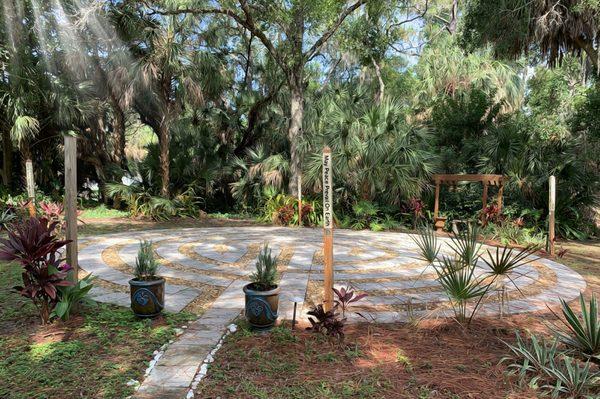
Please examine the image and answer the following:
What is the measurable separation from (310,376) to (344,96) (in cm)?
1291

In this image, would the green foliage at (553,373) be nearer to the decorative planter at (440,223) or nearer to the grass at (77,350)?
the grass at (77,350)

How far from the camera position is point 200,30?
51.3 feet

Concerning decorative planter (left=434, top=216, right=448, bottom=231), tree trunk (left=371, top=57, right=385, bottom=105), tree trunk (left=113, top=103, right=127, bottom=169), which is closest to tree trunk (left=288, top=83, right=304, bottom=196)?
decorative planter (left=434, top=216, right=448, bottom=231)

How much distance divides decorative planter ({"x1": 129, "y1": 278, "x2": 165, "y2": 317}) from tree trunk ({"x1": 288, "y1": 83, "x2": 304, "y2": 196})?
28.7 ft

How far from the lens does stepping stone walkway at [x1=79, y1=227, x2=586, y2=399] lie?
126 inches

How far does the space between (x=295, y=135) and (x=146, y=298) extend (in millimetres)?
9523

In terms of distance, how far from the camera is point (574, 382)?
239 cm

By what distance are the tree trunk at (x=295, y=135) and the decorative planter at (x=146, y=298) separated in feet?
28.7

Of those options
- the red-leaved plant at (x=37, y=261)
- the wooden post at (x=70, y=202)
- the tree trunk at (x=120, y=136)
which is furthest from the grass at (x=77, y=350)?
the tree trunk at (x=120, y=136)

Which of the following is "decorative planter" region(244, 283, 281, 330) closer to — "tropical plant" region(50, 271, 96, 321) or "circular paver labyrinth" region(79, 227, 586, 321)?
"circular paver labyrinth" region(79, 227, 586, 321)

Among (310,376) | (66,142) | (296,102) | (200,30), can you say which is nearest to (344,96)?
(296,102)

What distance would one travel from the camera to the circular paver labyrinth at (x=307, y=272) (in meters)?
4.27

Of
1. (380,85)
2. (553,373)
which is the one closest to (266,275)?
(553,373)

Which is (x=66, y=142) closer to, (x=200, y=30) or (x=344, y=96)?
(x=344, y=96)
